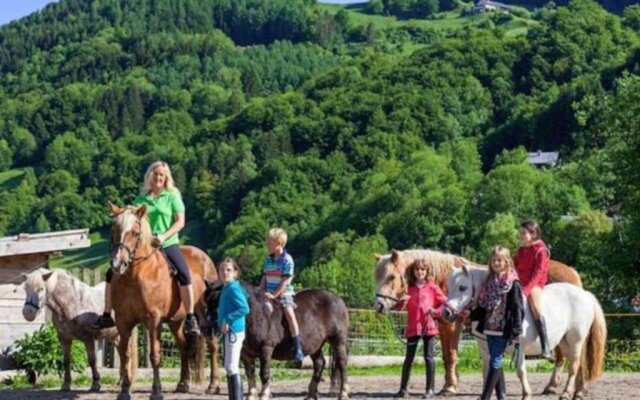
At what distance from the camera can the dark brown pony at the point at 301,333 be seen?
12.7m

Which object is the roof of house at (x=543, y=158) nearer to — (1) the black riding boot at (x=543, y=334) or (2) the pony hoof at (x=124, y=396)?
(1) the black riding boot at (x=543, y=334)

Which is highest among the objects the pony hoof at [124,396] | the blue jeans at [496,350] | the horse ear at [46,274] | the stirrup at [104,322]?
the horse ear at [46,274]

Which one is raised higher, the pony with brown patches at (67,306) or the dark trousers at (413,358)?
the pony with brown patches at (67,306)

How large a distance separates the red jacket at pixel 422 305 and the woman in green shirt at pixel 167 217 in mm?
2622

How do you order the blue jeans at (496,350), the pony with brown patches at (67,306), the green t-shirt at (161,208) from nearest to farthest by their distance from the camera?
the blue jeans at (496,350) < the green t-shirt at (161,208) < the pony with brown patches at (67,306)

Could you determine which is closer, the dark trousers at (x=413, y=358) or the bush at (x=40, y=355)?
the dark trousers at (x=413, y=358)

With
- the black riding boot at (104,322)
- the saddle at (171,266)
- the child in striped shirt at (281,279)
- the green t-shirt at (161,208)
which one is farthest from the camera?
the black riding boot at (104,322)

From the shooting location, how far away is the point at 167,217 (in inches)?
546

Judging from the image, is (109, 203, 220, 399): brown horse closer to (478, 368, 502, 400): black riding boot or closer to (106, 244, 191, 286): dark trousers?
(106, 244, 191, 286): dark trousers

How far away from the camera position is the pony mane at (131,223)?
12.7 m

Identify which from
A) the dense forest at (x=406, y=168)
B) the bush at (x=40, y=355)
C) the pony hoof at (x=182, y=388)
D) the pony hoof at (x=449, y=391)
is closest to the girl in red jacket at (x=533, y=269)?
the pony hoof at (x=449, y=391)

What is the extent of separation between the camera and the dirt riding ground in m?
14.3

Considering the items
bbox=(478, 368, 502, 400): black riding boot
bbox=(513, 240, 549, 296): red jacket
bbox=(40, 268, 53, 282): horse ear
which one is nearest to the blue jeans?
bbox=(478, 368, 502, 400): black riding boot

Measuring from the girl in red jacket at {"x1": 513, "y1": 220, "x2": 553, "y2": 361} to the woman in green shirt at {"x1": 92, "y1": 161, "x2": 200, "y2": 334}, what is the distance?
147 inches
